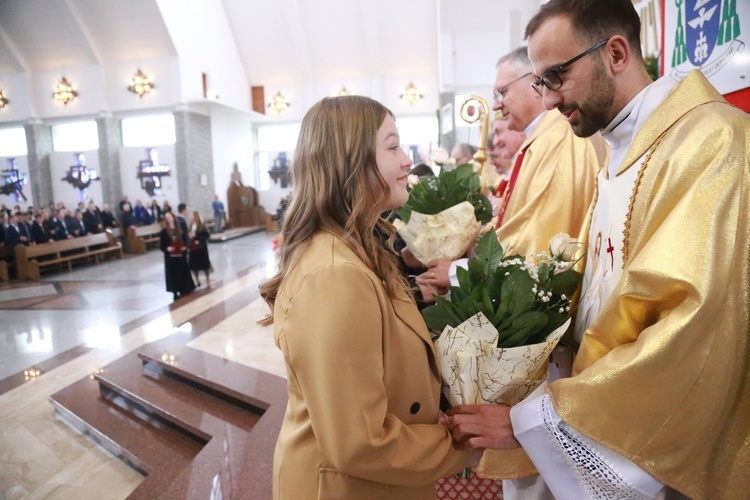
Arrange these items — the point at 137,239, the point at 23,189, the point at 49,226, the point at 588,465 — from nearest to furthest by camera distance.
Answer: the point at 588,465 < the point at 49,226 < the point at 137,239 < the point at 23,189

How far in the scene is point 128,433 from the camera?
144 inches

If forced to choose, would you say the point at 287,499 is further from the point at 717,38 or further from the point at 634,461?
the point at 717,38

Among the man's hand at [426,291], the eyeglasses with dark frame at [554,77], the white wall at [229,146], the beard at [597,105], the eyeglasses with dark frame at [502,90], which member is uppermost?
the white wall at [229,146]

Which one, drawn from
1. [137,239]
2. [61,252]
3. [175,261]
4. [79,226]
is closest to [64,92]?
[79,226]

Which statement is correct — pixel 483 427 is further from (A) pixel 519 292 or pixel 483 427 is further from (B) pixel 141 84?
(B) pixel 141 84

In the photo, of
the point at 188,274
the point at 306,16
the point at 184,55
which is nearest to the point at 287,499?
the point at 188,274

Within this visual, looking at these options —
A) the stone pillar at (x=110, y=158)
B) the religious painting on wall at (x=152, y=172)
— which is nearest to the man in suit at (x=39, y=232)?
the religious painting on wall at (x=152, y=172)

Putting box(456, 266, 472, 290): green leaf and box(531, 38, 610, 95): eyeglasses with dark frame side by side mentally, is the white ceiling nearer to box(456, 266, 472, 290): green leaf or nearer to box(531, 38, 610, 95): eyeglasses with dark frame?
box(531, 38, 610, 95): eyeglasses with dark frame

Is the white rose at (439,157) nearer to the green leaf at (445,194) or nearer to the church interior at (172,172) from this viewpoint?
the green leaf at (445,194)

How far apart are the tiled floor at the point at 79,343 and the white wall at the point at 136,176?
620 cm

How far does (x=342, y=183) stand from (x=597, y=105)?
658mm

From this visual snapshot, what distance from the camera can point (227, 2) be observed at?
58.4 feet

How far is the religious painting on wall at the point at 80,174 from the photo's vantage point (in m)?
17.1

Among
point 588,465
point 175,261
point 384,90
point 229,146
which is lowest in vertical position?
point 175,261
